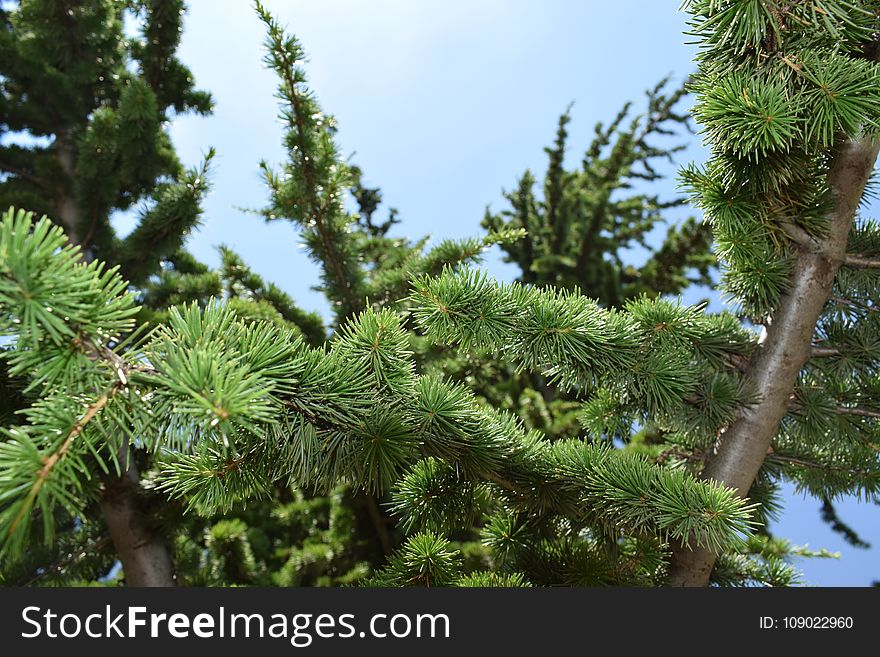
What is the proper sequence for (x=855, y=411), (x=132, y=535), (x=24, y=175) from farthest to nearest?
(x=24, y=175) < (x=132, y=535) < (x=855, y=411)

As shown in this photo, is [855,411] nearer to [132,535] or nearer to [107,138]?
[132,535]

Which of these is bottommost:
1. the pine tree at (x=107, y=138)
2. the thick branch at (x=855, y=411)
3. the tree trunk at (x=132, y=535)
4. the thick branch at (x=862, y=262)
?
the tree trunk at (x=132, y=535)

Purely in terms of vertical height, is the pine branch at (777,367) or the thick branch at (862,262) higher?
the thick branch at (862,262)

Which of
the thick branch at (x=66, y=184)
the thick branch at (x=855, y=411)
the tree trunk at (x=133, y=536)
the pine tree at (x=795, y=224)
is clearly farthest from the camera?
the thick branch at (x=66, y=184)

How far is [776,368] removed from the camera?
181 centimetres

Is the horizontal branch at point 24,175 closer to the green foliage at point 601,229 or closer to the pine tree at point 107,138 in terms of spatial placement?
the pine tree at point 107,138

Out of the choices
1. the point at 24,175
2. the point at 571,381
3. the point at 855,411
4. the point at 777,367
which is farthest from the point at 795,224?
the point at 24,175

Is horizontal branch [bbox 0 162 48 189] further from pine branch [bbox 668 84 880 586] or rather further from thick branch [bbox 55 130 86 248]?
pine branch [bbox 668 84 880 586]

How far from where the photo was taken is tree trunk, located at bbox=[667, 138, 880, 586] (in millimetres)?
1767

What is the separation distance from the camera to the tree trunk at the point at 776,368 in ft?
5.80

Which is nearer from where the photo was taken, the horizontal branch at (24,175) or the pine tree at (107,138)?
the pine tree at (107,138)

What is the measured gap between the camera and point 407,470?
1.63 m

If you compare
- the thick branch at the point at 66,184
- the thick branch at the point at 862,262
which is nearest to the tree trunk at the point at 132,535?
the thick branch at the point at 66,184

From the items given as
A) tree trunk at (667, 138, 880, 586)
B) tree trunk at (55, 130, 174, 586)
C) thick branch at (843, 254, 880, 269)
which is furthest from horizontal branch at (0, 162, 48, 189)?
thick branch at (843, 254, 880, 269)
